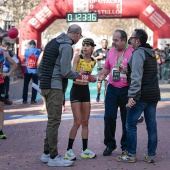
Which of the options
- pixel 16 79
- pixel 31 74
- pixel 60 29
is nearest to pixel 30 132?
pixel 31 74

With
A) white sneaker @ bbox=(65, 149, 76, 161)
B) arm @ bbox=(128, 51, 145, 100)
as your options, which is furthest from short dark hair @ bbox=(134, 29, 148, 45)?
white sneaker @ bbox=(65, 149, 76, 161)

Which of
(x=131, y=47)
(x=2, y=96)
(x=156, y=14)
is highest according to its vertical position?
(x=156, y=14)

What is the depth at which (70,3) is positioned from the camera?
2662 centimetres

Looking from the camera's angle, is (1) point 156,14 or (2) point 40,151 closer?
(2) point 40,151

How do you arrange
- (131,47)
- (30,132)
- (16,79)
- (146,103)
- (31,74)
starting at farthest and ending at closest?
1. (16,79)
2. (31,74)
3. (30,132)
4. (131,47)
5. (146,103)

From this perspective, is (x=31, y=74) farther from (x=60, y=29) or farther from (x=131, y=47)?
(x=60, y=29)

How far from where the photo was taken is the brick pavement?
7.10 metres

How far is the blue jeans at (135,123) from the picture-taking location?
7.11 metres

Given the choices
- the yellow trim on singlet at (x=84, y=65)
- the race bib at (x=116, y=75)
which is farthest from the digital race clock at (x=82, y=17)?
the race bib at (x=116, y=75)

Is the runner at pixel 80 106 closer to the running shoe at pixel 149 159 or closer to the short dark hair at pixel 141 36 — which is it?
the running shoe at pixel 149 159

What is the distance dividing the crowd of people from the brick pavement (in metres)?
0.19

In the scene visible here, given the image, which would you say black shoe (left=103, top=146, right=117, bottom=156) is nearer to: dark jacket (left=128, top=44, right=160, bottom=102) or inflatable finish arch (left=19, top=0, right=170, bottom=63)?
dark jacket (left=128, top=44, right=160, bottom=102)

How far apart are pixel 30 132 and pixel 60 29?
8190 centimetres

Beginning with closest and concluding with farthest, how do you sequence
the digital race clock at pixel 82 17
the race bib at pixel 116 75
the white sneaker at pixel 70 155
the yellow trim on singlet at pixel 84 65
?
the white sneaker at pixel 70 155
the race bib at pixel 116 75
the yellow trim on singlet at pixel 84 65
the digital race clock at pixel 82 17
